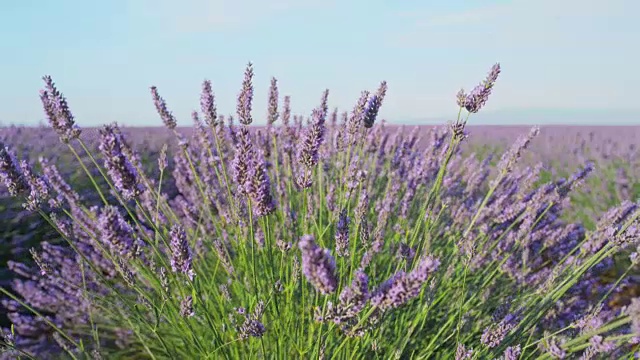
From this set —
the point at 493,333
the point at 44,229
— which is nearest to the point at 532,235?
Result: the point at 493,333

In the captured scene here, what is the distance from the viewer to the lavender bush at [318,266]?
152 centimetres

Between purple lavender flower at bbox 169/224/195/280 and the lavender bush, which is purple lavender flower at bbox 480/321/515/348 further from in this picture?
purple lavender flower at bbox 169/224/195/280

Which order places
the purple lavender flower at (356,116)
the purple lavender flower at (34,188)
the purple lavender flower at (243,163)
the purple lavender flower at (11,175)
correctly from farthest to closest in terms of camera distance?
1. the purple lavender flower at (356,116)
2. the purple lavender flower at (34,188)
3. the purple lavender flower at (11,175)
4. the purple lavender flower at (243,163)

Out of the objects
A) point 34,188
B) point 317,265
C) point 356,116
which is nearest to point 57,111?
point 34,188

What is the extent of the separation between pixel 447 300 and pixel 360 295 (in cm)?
169

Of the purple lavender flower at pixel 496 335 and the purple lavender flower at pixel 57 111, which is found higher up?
the purple lavender flower at pixel 57 111

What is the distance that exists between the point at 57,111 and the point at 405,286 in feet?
5.02

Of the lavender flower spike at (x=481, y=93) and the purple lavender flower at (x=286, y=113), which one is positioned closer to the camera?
the lavender flower spike at (x=481, y=93)

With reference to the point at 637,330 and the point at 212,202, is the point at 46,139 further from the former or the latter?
the point at 637,330

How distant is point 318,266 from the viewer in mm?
996

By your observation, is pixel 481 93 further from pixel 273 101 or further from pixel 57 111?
pixel 57 111

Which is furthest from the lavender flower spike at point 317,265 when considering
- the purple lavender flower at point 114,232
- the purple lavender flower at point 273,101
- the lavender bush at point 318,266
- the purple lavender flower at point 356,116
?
the purple lavender flower at point 273,101

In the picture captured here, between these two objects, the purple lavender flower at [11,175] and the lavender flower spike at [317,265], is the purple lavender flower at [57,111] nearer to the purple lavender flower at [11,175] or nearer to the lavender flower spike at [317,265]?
the purple lavender flower at [11,175]

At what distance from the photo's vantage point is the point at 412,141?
12.2 feet
